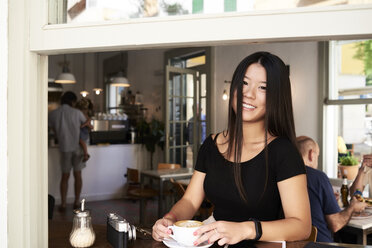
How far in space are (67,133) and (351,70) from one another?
166 inches

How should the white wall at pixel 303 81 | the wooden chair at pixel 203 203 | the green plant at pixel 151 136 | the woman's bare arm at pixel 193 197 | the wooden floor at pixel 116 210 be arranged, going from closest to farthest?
the woman's bare arm at pixel 193 197, the wooden chair at pixel 203 203, the white wall at pixel 303 81, the wooden floor at pixel 116 210, the green plant at pixel 151 136

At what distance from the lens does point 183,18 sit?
0.85 meters

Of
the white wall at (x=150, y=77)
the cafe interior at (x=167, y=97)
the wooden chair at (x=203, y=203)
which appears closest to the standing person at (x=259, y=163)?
the cafe interior at (x=167, y=97)

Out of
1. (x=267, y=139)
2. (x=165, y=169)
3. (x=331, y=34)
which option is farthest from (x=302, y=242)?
(x=165, y=169)

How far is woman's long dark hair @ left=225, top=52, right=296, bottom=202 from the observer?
4.51 ft

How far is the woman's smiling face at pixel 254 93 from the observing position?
4.50ft

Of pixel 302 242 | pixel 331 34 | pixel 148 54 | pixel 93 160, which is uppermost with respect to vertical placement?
pixel 148 54

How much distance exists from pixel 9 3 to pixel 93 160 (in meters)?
6.13

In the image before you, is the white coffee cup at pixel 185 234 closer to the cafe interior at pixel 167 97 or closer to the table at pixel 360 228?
the cafe interior at pixel 167 97

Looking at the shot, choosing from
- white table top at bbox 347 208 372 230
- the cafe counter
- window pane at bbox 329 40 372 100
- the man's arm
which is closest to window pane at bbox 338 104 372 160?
window pane at bbox 329 40 372 100

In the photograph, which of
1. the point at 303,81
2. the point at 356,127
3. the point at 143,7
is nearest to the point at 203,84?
the point at 303,81

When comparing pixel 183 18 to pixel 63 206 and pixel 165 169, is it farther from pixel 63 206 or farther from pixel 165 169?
pixel 63 206

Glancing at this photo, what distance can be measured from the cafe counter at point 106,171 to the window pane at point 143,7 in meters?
5.91

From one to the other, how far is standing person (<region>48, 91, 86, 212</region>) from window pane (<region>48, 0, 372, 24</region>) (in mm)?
5399
